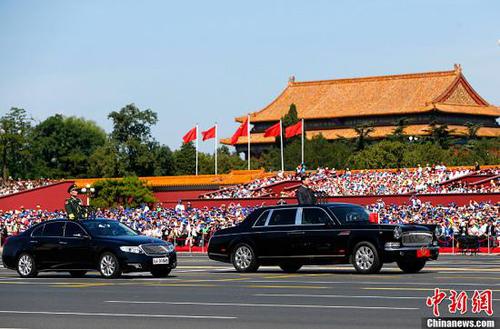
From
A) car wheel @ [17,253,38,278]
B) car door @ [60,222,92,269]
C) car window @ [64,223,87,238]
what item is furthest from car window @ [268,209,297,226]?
car wheel @ [17,253,38,278]

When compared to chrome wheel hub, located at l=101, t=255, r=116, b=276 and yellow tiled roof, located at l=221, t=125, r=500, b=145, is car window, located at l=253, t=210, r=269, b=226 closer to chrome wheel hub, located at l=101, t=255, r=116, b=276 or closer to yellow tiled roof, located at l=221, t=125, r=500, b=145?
chrome wheel hub, located at l=101, t=255, r=116, b=276

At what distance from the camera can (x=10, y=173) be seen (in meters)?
99.0

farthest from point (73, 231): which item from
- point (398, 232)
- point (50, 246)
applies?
point (398, 232)

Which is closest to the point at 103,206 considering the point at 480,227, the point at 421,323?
the point at 480,227

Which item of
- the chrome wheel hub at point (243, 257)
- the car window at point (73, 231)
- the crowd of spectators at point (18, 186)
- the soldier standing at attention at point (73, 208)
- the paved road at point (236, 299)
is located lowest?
the paved road at point (236, 299)

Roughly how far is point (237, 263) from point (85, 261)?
3.42 m

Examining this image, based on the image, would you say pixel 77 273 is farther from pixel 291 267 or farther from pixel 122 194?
pixel 122 194

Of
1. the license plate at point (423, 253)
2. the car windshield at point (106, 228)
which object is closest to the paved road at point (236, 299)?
the license plate at point (423, 253)

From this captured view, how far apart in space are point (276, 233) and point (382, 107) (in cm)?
9296

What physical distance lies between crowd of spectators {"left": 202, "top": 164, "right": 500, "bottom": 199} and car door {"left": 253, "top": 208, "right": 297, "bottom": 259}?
1252 inches

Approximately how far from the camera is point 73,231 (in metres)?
27.2

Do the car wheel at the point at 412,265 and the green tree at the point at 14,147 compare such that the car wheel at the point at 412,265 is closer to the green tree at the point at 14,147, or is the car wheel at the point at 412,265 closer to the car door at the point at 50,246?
the car door at the point at 50,246

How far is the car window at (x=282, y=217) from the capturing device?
88.0ft

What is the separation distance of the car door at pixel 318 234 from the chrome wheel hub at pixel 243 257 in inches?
55.2
